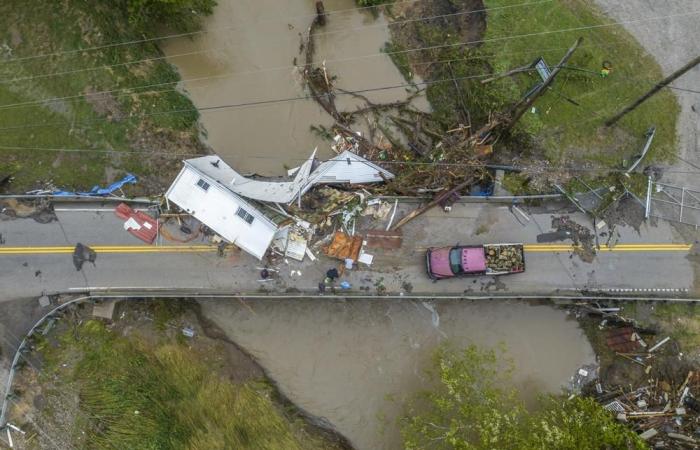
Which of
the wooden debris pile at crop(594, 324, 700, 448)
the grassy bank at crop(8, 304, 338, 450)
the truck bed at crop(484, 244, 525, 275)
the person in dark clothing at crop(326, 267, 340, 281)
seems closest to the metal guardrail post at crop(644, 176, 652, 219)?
the wooden debris pile at crop(594, 324, 700, 448)

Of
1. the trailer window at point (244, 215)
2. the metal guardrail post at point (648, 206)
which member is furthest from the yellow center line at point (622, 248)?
the trailer window at point (244, 215)

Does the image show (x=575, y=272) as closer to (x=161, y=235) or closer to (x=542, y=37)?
(x=542, y=37)

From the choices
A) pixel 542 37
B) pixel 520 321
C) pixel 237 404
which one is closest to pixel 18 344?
pixel 237 404

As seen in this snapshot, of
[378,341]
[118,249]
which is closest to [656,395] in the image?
[378,341]

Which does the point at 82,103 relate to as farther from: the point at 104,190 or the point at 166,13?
the point at 166,13

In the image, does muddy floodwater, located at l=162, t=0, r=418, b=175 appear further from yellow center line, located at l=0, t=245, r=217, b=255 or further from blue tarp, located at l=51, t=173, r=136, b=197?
yellow center line, located at l=0, t=245, r=217, b=255

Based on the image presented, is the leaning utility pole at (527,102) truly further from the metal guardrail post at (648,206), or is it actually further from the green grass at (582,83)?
the metal guardrail post at (648,206)
